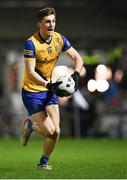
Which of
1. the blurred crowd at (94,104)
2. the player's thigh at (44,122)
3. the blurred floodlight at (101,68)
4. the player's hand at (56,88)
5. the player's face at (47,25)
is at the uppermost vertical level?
the player's face at (47,25)

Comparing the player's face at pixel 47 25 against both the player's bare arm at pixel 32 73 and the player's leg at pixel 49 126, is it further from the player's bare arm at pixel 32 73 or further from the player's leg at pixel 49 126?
the player's leg at pixel 49 126

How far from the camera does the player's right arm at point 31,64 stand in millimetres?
12336

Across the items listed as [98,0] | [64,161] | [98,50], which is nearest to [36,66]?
[64,161]

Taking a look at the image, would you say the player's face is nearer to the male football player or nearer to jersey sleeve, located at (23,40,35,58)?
the male football player

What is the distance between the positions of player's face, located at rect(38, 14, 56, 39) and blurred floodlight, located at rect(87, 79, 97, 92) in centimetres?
1582

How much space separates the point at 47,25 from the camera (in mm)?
12492

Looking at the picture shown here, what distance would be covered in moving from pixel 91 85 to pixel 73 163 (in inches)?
552

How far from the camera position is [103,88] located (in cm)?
2723

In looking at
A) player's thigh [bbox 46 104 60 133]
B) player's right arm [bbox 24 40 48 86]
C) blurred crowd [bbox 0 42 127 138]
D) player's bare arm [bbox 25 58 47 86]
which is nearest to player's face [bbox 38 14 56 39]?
player's right arm [bbox 24 40 48 86]

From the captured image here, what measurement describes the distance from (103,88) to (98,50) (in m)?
5.11

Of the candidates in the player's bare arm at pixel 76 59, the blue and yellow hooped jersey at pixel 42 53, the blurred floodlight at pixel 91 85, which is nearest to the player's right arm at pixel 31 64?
the blue and yellow hooped jersey at pixel 42 53

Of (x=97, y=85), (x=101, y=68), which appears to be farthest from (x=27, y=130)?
Result: (x=101, y=68)

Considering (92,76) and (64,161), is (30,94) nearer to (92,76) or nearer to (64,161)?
(64,161)

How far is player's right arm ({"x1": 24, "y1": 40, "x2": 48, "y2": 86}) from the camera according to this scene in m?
12.3
